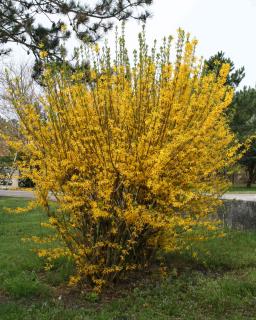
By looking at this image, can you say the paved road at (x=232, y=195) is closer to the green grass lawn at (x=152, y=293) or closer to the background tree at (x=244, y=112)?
the green grass lawn at (x=152, y=293)

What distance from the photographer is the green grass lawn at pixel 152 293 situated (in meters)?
4.16

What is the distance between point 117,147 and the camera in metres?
4.65

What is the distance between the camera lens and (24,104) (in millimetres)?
4996

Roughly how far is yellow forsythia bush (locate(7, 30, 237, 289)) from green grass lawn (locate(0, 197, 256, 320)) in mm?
346

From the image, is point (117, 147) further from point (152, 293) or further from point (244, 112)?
point (244, 112)

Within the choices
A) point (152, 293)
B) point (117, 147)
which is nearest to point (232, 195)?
point (152, 293)

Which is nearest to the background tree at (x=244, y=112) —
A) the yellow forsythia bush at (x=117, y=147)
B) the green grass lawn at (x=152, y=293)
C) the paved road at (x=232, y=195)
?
the paved road at (x=232, y=195)

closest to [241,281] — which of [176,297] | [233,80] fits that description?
[176,297]

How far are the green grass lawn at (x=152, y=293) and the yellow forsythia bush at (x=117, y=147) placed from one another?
0.35 meters

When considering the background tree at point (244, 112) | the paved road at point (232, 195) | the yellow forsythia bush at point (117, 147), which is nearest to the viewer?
the yellow forsythia bush at point (117, 147)

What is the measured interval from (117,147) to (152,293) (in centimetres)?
161

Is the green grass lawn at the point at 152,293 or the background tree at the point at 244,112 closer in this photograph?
the green grass lawn at the point at 152,293

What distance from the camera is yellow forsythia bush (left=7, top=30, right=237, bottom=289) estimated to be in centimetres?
459

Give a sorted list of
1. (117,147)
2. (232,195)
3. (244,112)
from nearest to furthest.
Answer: (117,147) < (232,195) < (244,112)
